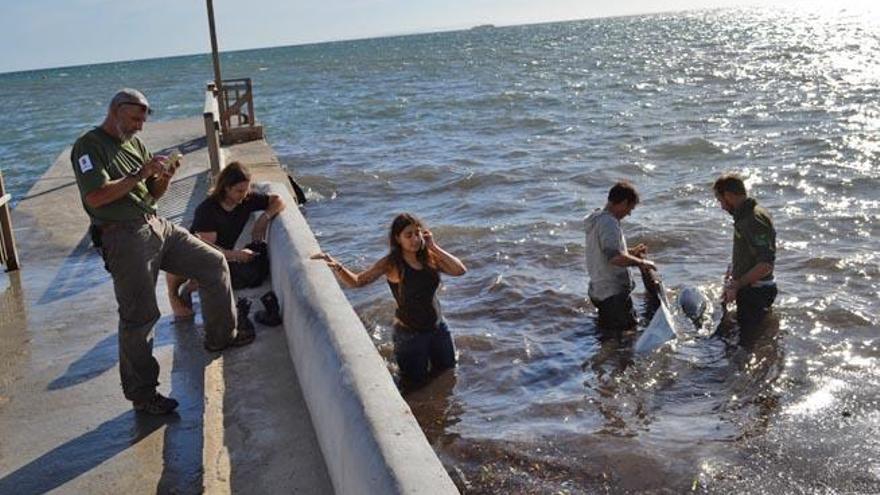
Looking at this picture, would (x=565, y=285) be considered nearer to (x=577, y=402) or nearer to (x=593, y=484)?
(x=577, y=402)

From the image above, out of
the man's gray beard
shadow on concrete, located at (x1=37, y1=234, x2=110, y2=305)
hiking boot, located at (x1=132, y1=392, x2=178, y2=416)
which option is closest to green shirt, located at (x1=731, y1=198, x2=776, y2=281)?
hiking boot, located at (x1=132, y1=392, x2=178, y2=416)

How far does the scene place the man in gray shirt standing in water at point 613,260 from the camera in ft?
24.9

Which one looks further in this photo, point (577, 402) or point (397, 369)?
point (397, 369)

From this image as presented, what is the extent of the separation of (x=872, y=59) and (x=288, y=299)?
42.1m

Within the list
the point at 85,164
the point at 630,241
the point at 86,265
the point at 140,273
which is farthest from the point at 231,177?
the point at 630,241

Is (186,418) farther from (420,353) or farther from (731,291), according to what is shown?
(731,291)

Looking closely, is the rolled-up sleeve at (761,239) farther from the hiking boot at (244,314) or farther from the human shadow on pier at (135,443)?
the human shadow on pier at (135,443)

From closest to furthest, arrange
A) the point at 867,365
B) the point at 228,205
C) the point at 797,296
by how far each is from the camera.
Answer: the point at 228,205, the point at 867,365, the point at 797,296

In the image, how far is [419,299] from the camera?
665 cm

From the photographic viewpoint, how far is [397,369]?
7668mm

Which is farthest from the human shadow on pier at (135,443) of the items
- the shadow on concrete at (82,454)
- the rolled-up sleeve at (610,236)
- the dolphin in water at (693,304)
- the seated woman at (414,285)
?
the dolphin in water at (693,304)

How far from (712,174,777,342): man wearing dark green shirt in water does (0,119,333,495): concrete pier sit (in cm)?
397

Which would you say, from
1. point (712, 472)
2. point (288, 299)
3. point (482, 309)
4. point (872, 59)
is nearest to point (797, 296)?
point (482, 309)

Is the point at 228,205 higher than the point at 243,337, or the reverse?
the point at 228,205
